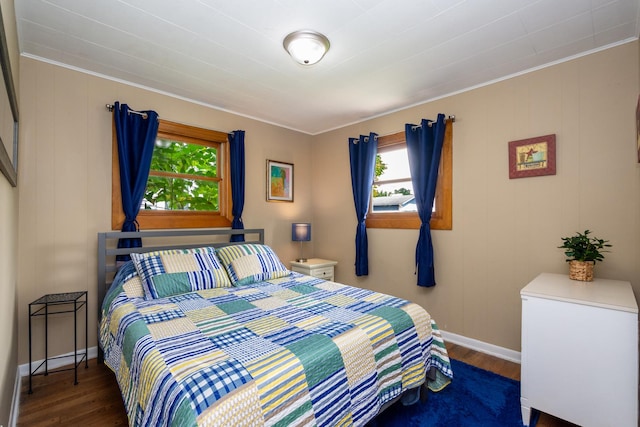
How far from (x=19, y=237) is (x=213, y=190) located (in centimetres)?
164

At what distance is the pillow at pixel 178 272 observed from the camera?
7.43ft

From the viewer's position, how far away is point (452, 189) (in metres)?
3.00

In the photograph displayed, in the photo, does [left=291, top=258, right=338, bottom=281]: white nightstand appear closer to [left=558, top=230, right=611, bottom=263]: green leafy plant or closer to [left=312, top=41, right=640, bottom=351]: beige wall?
[left=312, top=41, right=640, bottom=351]: beige wall

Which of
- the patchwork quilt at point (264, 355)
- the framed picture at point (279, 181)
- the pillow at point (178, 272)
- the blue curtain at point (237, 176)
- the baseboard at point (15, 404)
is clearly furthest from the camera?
the framed picture at point (279, 181)

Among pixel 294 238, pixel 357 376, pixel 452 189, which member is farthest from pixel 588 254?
pixel 294 238

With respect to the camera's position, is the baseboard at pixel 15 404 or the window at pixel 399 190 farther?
the window at pixel 399 190

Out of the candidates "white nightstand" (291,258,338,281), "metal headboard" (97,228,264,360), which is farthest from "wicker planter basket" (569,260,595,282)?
"metal headboard" (97,228,264,360)

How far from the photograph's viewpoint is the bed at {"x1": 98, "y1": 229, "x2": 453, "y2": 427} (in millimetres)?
1156

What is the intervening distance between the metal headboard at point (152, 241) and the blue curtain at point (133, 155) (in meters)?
0.09

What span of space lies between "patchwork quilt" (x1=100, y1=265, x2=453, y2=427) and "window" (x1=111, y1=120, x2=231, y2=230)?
0.84m

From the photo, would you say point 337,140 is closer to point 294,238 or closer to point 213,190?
point 294,238

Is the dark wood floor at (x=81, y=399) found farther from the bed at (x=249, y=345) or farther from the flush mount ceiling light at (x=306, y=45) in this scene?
the flush mount ceiling light at (x=306, y=45)

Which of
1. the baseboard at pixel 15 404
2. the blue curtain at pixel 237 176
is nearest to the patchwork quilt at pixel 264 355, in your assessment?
the baseboard at pixel 15 404

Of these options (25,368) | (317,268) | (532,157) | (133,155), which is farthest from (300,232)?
(25,368)
